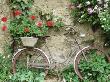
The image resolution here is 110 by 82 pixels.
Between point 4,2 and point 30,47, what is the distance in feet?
3.99

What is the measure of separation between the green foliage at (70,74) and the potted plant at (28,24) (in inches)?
38.8

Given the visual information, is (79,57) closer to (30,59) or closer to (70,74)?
(70,74)

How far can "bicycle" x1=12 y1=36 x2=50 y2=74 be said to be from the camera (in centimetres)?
808

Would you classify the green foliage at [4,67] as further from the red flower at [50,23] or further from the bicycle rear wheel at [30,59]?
the red flower at [50,23]

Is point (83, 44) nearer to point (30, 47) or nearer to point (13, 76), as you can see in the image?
point (30, 47)

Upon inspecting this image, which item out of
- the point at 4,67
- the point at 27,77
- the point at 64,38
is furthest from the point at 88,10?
the point at 4,67

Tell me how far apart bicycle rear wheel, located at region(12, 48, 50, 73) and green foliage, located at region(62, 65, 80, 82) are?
1.46 feet

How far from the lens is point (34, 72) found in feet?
26.3

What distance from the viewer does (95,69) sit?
770 centimetres

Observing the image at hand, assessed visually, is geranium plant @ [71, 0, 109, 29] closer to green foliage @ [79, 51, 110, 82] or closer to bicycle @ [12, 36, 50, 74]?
green foliage @ [79, 51, 110, 82]

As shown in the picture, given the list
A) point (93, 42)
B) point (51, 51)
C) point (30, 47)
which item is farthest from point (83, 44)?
point (30, 47)

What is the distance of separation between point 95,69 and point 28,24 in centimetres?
184

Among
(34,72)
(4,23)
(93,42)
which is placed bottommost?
(34,72)

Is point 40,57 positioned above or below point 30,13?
below
